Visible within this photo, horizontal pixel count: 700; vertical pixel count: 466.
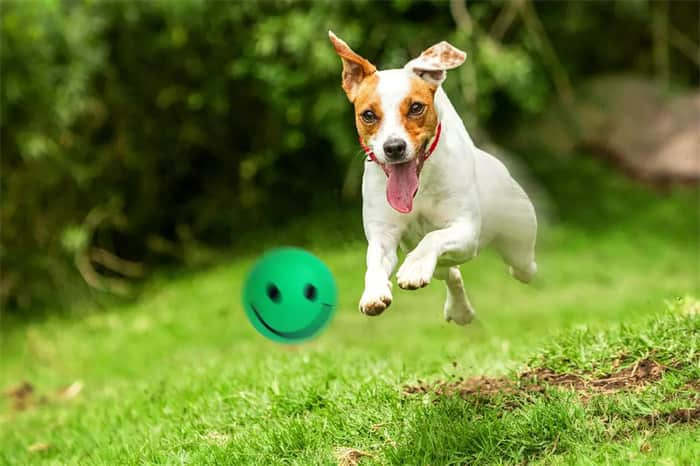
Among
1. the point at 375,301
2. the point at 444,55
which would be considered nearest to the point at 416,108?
the point at 444,55

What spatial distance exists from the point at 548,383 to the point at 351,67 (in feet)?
5.91

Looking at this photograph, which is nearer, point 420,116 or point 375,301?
point 375,301

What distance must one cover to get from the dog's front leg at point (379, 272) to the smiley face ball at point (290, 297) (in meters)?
0.75

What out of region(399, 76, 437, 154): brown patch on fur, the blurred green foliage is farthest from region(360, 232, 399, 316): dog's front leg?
the blurred green foliage

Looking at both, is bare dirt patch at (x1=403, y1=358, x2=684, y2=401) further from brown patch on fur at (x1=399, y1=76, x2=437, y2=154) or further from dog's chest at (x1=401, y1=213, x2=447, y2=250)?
brown patch on fur at (x1=399, y1=76, x2=437, y2=154)

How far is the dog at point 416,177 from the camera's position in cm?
436

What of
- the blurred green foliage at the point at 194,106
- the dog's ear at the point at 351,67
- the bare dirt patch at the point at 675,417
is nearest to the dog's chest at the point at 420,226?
the dog's ear at the point at 351,67

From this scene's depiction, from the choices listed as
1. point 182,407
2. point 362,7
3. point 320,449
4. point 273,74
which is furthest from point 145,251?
point 320,449

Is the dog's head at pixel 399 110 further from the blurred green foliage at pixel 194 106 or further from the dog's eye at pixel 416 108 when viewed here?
the blurred green foliage at pixel 194 106

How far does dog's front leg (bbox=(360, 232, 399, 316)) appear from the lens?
4.25 metres

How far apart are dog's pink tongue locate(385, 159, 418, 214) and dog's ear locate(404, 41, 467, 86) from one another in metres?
0.37

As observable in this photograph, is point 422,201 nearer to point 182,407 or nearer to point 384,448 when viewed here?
point 384,448

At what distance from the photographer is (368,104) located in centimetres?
439

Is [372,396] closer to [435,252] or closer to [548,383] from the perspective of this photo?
[548,383]
